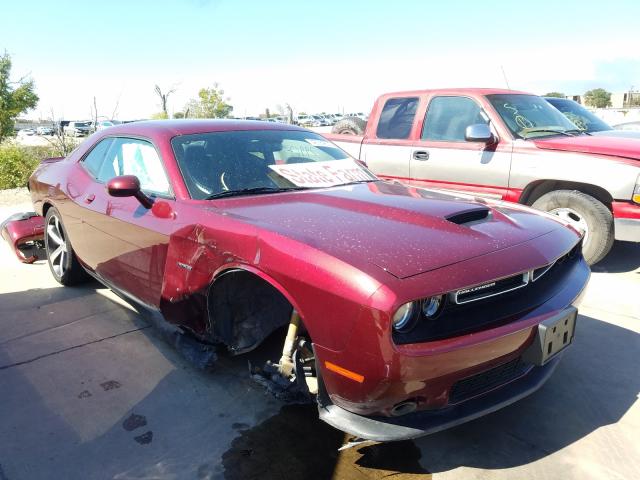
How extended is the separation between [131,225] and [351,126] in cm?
483

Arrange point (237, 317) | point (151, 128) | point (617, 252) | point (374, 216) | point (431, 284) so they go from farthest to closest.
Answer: point (617, 252)
point (151, 128)
point (237, 317)
point (374, 216)
point (431, 284)

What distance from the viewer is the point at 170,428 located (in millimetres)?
2641

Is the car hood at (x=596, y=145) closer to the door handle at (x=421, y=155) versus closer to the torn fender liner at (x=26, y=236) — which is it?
the door handle at (x=421, y=155)

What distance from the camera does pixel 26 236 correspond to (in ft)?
17.9

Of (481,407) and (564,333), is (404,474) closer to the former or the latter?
(481,407)

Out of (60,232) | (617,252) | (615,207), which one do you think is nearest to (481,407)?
(615,207)

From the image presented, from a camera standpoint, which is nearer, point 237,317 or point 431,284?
point 431,284

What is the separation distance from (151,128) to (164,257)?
107cm

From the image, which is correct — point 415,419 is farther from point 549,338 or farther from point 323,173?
point 323,173

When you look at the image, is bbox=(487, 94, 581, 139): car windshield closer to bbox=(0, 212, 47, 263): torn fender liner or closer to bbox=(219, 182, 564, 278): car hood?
bbox=(219, 182, 564, 278): car hood

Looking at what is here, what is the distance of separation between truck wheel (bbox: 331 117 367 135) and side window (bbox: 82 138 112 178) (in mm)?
4134

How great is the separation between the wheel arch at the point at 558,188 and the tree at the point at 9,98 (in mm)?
19068

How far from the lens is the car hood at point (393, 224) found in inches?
84.0

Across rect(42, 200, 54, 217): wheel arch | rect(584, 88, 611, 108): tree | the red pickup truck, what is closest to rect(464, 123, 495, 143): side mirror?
the red pickup truck
